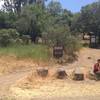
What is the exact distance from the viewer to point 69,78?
20.6 meters

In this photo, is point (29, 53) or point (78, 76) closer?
point (78, 76)

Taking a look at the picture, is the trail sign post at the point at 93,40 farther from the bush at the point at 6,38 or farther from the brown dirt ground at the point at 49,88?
the brown dirt ground at the point at 49,88

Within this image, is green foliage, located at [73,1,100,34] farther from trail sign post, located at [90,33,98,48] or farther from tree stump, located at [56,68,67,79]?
tree stump, located at [56,68,67,79]

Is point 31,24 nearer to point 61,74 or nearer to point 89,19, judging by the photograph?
point 89,19

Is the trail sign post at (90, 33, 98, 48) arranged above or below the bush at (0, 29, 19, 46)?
below

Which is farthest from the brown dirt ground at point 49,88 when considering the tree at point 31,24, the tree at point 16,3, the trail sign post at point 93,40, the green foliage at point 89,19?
the tree at point 16,3

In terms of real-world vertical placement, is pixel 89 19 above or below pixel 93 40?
above

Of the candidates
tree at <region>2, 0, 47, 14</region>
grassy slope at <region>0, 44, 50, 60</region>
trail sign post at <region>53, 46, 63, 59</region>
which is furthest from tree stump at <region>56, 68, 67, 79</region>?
tree at <region>2, 0, 47, 14</region>

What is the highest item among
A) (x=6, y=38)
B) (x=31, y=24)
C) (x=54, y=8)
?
(x=54, y=8)

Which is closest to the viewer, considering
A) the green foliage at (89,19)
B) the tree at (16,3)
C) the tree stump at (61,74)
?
the tree stump at (61,74)

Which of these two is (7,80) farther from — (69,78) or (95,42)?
(95,42)

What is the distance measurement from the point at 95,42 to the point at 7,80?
40.1 metres

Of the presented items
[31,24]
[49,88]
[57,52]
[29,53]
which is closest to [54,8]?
[31,24]

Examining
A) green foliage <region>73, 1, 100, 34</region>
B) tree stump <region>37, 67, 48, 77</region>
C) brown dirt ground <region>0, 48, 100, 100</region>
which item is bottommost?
brown dirt ground <region>0, 48, 100, 100</region>
